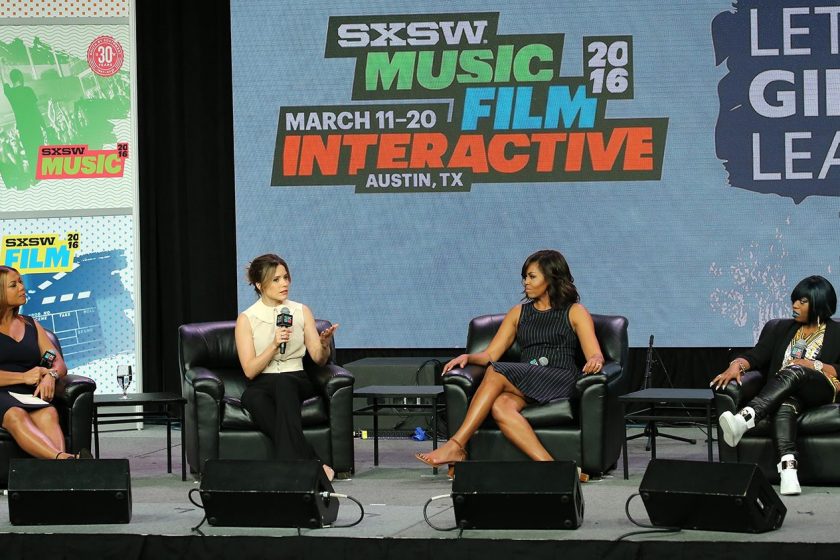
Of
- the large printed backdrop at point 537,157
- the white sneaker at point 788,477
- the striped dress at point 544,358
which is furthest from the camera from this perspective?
the large printed backdrop at point 537,157

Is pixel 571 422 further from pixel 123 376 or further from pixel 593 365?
pixel 123 376

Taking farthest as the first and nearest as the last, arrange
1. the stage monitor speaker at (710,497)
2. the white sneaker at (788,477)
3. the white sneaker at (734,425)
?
the white sneaker at (734,425), the white sneaker at (788,477), the stage monitor speaker at (710,497)

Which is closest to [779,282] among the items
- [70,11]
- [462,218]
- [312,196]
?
[462,218]

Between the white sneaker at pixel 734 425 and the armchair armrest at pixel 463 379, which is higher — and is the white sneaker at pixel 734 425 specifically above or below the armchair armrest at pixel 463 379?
below

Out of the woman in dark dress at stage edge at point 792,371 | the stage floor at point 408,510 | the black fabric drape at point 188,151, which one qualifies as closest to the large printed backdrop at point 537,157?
the black fabric drape at point 188,151

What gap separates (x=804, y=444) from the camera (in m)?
5.09

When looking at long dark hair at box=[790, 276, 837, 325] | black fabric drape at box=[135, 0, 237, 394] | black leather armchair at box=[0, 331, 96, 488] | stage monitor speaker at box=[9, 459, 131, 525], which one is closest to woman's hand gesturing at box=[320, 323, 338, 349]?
black leather armchair at box=[0, 331, 96, 488]

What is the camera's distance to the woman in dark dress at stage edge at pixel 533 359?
5.32 metres

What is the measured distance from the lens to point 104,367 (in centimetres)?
779

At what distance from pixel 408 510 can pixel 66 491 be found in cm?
123

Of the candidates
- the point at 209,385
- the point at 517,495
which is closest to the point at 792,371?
the point at 517,495

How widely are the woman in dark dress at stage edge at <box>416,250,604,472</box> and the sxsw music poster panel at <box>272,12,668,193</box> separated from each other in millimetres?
1668

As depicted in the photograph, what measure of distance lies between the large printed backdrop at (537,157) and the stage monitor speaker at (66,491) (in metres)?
3.23

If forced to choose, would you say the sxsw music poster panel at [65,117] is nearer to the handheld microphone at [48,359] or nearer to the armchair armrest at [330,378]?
the handheld microphone at [48,359]
